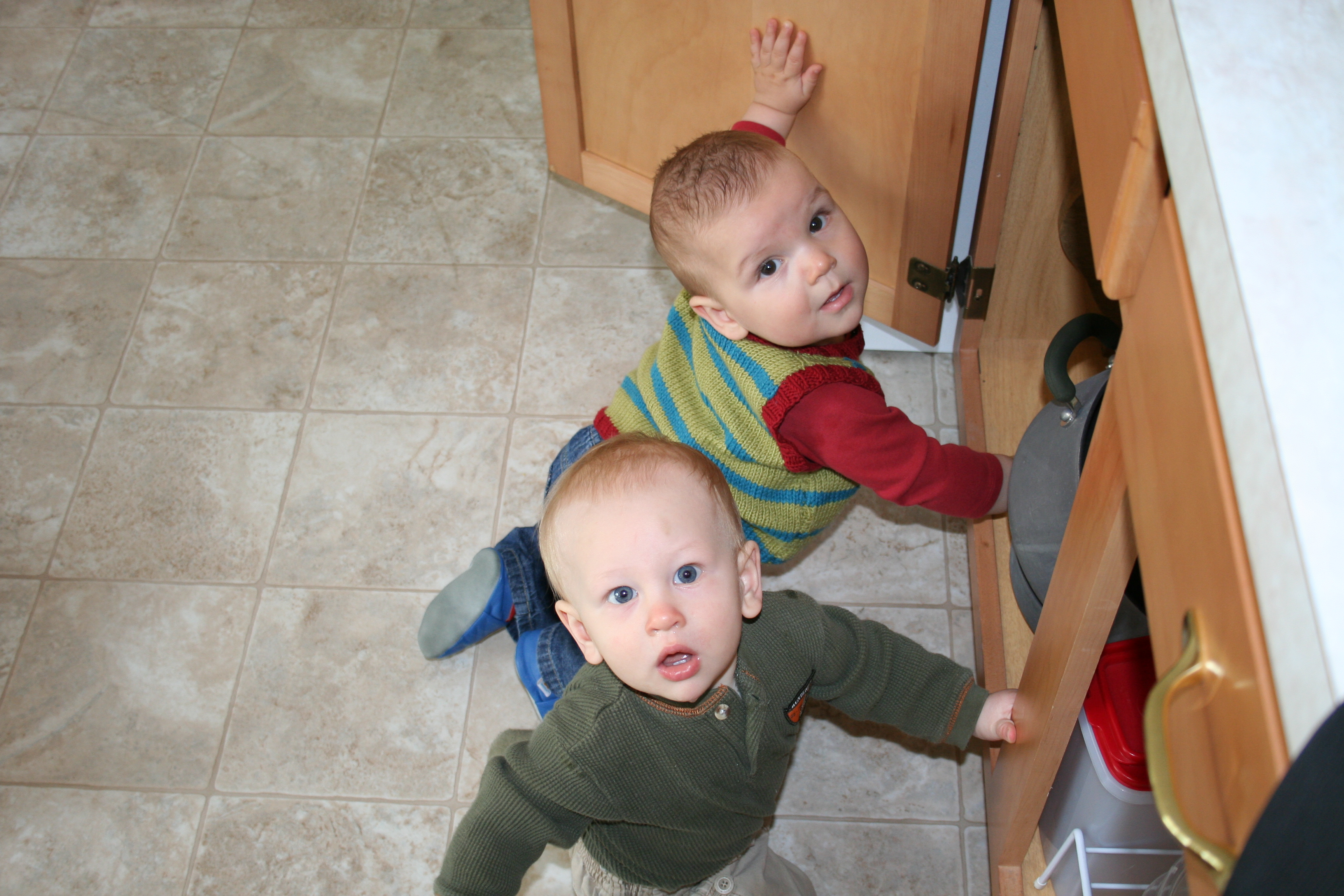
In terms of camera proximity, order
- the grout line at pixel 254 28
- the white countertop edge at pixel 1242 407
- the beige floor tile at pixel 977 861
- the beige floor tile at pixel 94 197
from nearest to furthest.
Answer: the white countertop edge at pixel 1242 407
the beige floor tile at pixel 977 861
the beige floor tile at pixel 94 197
the grout line at pixel 254 28

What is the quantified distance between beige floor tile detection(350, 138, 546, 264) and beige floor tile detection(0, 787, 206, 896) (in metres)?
0.94

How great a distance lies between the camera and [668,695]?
91 centimetres

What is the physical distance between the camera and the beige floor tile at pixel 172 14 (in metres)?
2.29

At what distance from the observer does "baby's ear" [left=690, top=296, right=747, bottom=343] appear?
1109 millimetres

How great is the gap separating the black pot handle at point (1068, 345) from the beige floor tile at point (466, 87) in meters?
1.23

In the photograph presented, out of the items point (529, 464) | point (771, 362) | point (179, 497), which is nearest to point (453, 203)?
point (529, 464)

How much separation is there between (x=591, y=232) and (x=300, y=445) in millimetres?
602

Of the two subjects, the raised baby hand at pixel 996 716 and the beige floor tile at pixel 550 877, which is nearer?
the raised baby hand at pixel 996 716

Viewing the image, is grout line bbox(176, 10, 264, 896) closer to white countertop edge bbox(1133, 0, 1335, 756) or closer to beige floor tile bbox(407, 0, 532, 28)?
beige floor tile bbox(407, 0, 532, 28)

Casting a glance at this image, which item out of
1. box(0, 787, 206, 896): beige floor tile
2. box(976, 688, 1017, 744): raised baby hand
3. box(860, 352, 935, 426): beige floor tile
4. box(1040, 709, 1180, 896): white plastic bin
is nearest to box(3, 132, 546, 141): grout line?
box(860, 352, 935, 426): beige floor tile

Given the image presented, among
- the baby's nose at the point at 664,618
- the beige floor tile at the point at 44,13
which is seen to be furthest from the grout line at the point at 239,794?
the beige floor tile at the point at 44,13

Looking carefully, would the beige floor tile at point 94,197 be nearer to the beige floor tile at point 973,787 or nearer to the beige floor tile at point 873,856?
the beige floor tile at point 873,856

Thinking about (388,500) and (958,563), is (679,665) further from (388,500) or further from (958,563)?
(388,500)

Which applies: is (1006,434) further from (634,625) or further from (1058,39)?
(634,625)
